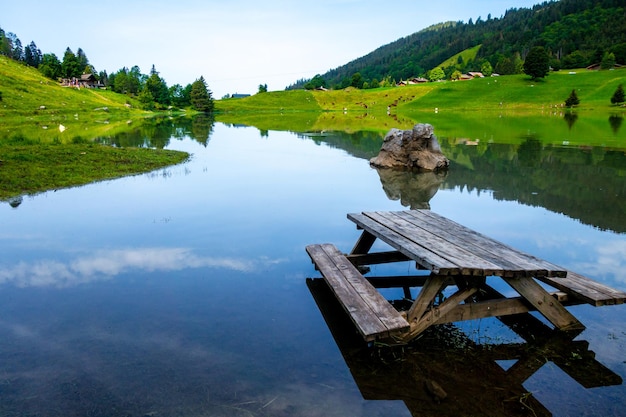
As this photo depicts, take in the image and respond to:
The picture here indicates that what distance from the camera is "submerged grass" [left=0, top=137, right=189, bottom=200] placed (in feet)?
57.6

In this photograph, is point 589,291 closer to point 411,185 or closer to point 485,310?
point 485,310

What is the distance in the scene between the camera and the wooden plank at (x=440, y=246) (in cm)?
620

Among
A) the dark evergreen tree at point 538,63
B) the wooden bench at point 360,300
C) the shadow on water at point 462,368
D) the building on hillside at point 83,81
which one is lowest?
the shadow on water at point 462,368

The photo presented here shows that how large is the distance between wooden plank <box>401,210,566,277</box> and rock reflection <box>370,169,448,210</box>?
642cm

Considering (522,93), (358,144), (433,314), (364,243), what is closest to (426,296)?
(433,314)

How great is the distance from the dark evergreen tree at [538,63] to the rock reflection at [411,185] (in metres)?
108

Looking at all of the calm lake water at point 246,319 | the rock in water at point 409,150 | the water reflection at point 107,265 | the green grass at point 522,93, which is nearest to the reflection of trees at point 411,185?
the calm lake water at point 246,319

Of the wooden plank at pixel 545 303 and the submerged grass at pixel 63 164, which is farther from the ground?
the submerged grass at pixel 63 164

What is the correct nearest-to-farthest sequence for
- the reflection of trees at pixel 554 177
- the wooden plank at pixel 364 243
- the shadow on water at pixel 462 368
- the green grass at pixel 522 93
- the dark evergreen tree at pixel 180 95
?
the shadow on water at pixel 462 368 < the wooden plank at pixel 364 243 < the reflection of trees at pixel 554 177 < the green grass at pixel 522 93 < the dark evergreen tree at pixel 180 95

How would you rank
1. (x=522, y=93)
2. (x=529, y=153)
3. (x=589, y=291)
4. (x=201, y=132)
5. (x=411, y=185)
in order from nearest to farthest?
(x=589, y=291) → (x=411, y=185) → (x=529, y=153) → (x=201, y=132) → (x=522, y=93)

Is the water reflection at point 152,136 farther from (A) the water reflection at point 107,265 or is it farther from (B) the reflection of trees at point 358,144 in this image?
(A) the water reflection at point 107,265

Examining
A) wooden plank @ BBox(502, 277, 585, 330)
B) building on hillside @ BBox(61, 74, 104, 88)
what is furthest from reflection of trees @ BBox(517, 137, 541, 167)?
building on hillside @ BBox(61, 74, 104, 88)

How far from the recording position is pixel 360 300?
22.6 feet

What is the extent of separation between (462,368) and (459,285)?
7.62 ft
